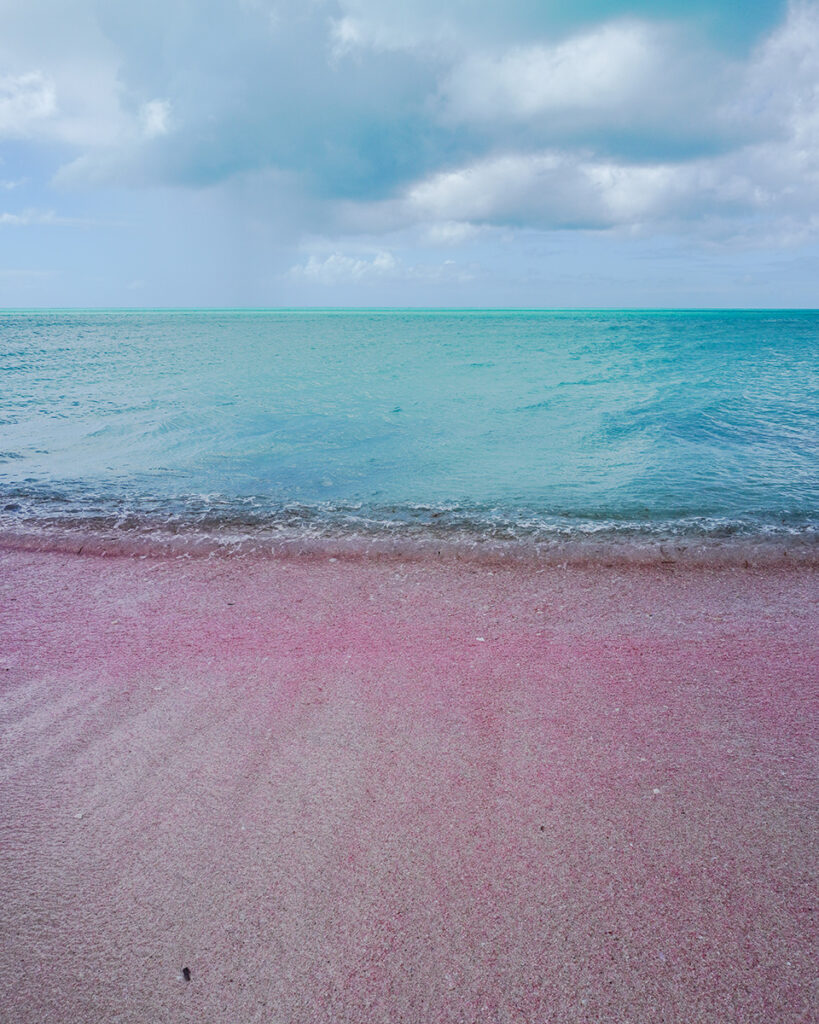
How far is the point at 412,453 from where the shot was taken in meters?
13.0

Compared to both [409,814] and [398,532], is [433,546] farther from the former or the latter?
[409,814]

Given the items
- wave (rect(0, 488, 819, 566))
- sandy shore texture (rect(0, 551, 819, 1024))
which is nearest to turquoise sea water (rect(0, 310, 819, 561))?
wave (rect(0, 488, 819, 566))

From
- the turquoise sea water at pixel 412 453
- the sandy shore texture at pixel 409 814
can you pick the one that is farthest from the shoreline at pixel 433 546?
the sandy shore texture at pixel 409 814

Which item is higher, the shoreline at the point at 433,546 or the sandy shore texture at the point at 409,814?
the sandy shore texture at the point at 409,814

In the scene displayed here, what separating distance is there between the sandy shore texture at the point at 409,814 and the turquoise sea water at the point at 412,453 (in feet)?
10.2

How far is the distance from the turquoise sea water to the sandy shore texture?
3.10 metres

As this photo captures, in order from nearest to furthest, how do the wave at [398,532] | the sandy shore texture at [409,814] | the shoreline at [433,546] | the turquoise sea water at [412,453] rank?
the sandy shore texture at [409,814] < the shoreline at [433,546] < the wave at [398,532] < the turquoise sea water at [412,453]

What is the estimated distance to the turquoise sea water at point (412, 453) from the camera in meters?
8.77

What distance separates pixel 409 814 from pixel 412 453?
10.1m

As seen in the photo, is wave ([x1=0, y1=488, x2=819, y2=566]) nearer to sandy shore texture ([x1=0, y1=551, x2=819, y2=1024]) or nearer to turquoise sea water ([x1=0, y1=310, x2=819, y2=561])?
turquoise sea water ([x1=0, y1=310, x2=819, y2=561])

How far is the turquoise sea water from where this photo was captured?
345 inches

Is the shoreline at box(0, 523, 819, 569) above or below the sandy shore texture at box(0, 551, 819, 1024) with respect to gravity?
below

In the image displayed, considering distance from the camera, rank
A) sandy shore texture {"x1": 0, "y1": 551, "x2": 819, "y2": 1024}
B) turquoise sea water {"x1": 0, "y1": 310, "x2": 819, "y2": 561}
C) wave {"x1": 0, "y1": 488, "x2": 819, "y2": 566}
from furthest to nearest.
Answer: turquoise sea water {"x1": 0, "y1": 310, "x2": 819, "y2": 561} → wave {"x1": 0, "y1": 488, "x2": 819, "y2": 566} → sandy shore texture {"x1": 0, "y1": 551, "x2": 819, "y2": 1024}

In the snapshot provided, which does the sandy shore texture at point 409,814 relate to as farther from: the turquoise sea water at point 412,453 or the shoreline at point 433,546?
the turquoise sea water at point 412,453
